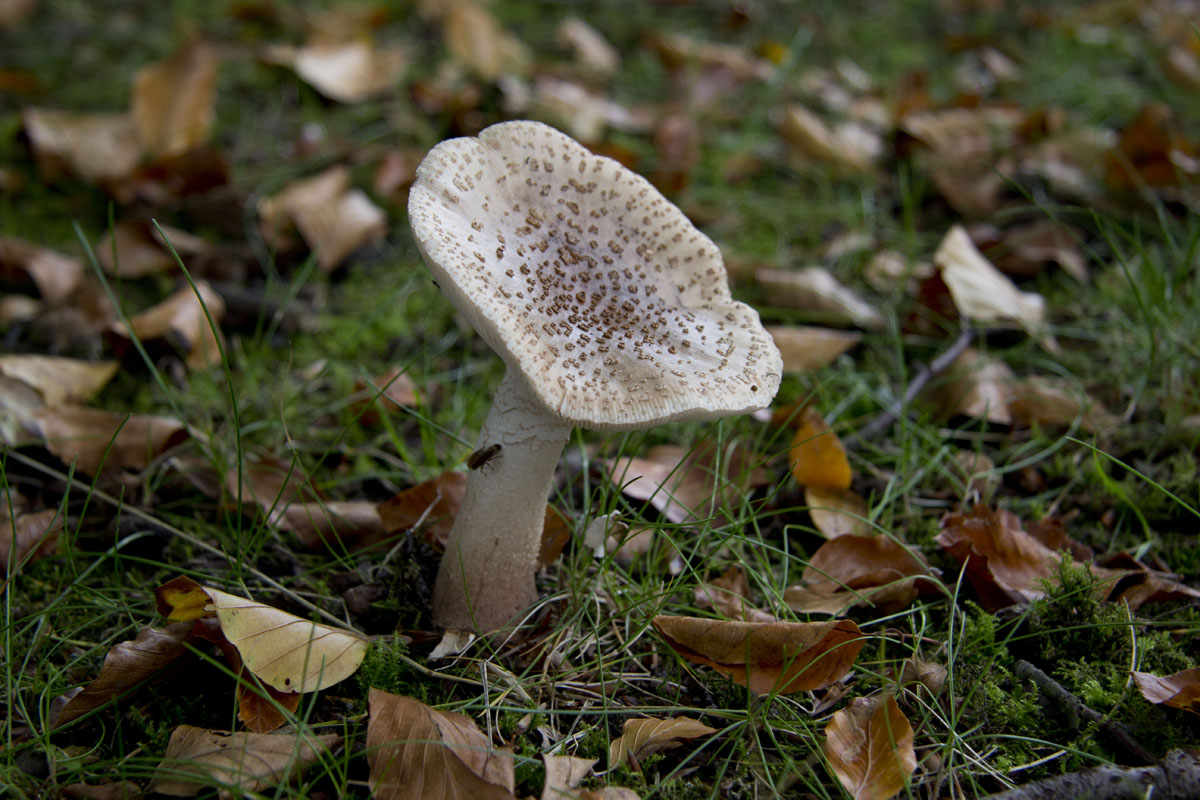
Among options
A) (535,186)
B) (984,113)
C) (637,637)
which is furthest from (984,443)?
(984,113)

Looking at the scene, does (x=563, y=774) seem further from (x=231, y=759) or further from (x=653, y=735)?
(x=231, y=759)

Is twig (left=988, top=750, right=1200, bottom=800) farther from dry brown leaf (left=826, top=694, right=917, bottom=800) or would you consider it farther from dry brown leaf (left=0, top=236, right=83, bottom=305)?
dry brown leaf (left=0, top=236, right=83, bottom=305)

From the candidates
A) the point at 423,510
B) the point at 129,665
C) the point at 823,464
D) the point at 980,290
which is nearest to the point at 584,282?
the point at 423,510

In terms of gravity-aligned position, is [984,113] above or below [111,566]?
above

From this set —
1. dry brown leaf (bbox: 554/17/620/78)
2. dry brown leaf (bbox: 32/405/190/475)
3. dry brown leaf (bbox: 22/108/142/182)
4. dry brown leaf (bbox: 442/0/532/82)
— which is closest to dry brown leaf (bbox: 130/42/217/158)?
dry brown leaf (bbox: 22/108/142/182)

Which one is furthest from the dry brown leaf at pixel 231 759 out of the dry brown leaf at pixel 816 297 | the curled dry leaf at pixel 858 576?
the dry brown leaf at pixel 816 297

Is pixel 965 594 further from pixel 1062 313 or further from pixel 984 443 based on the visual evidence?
pixel 1062 313
